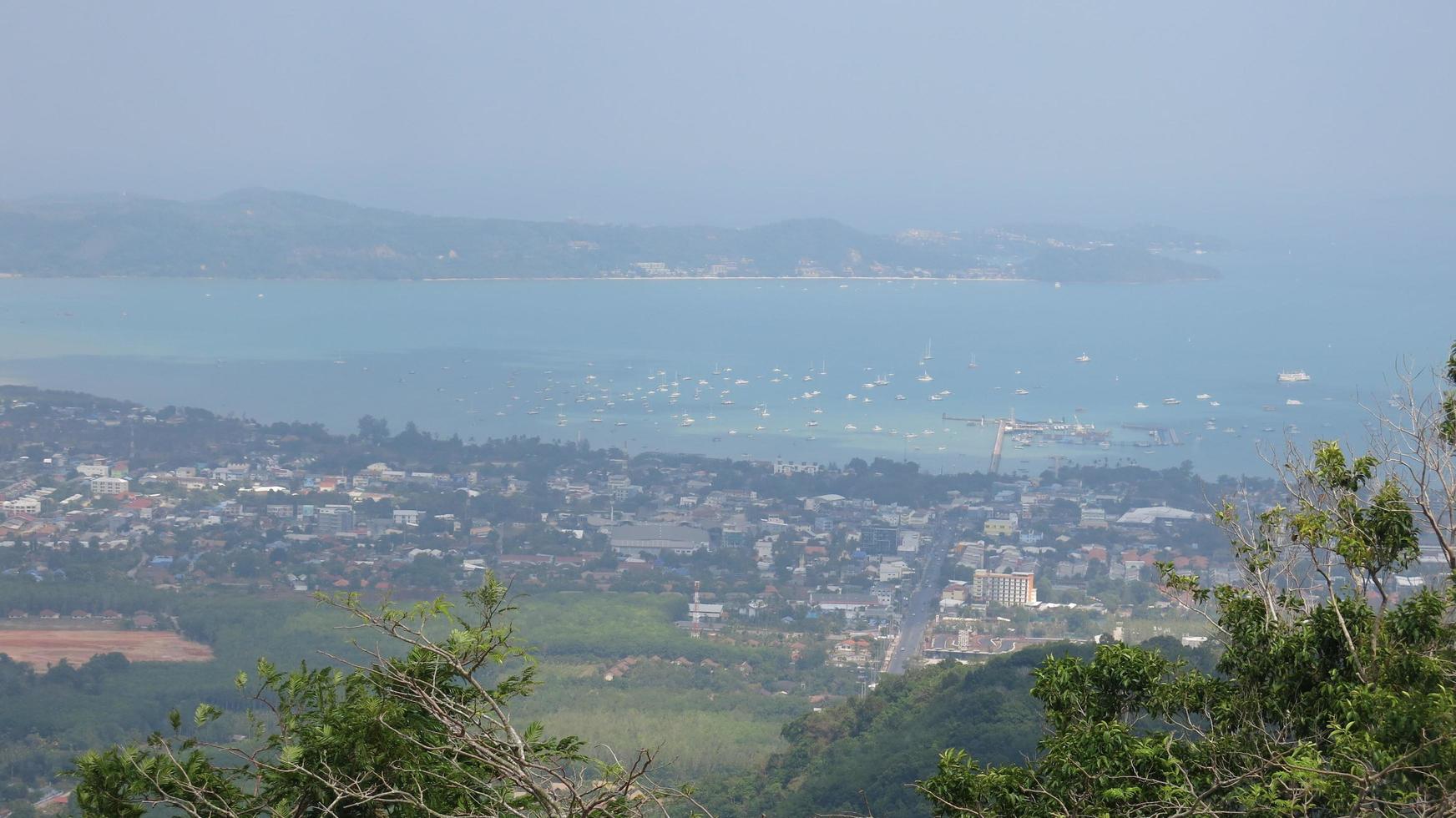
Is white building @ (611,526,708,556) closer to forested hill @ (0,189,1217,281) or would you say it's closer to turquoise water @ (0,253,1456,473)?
turquoise water @ (0,253,1456,473)

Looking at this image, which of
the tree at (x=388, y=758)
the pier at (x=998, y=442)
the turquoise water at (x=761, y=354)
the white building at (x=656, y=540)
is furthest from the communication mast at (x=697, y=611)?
the tree at (x=388, y=758)

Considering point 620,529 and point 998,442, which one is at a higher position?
point 998,442

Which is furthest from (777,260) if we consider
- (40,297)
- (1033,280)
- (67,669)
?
(67,669)

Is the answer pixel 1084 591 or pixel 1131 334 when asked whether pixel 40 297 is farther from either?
pixel 1084 591

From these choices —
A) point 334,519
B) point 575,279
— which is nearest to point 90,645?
point 334,519

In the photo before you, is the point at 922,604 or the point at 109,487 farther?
the point at 109,487

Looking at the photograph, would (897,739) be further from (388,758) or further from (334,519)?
(334,519)
